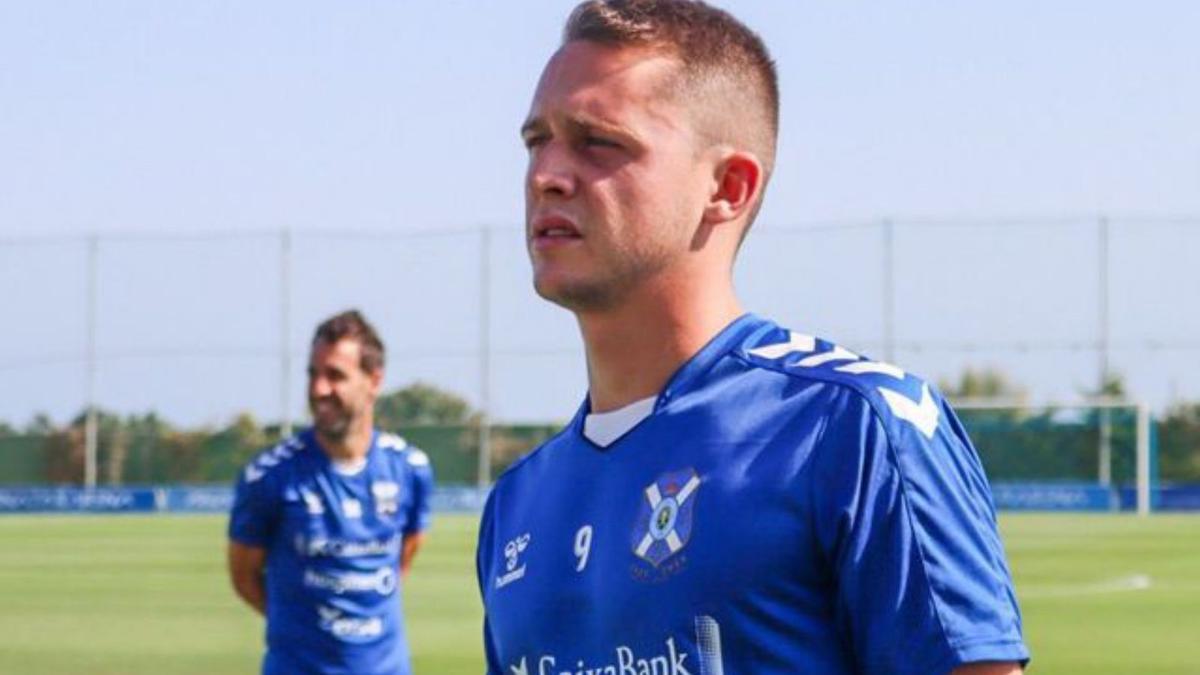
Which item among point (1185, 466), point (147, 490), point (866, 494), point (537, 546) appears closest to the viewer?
point (866, 494)

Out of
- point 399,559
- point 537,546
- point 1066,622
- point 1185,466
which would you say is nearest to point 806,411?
point 537,546

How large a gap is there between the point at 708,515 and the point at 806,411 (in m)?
0.18

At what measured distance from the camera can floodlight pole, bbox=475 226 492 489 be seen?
4434 centimetres

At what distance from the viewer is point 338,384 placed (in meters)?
9.36

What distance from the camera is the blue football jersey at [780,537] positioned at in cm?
275

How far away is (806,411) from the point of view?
9.49 feet

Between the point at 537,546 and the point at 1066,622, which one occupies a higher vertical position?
the point at 537,546

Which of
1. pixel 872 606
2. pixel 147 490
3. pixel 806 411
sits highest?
pixel 806 411

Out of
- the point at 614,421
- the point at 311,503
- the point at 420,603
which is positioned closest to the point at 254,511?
the point at 311,503

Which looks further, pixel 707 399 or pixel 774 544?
pixel 707 399

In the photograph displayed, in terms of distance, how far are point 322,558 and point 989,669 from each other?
670cm

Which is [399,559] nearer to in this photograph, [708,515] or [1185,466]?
[708,515]

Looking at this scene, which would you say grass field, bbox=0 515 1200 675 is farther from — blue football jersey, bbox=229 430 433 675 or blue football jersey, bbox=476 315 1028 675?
blue football jersey, bbox=476 315 1028 675

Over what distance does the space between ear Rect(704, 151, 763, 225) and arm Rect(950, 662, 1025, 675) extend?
758 millimetres
